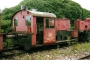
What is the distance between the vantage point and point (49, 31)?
518 inches

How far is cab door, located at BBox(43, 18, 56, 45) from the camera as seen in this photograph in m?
12.8

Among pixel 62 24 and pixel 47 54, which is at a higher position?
pixel 62 24

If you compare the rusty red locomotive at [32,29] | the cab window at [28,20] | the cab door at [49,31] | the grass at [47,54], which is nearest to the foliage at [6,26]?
the rusty red locomotive at [32,29]

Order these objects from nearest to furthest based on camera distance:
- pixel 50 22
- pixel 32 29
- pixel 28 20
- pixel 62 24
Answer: pixel 32 29, pixel 28 20, pixel 50 22, pixel 62 24

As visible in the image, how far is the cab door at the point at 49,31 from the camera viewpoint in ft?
41.9

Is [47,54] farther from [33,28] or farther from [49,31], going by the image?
[49,31]

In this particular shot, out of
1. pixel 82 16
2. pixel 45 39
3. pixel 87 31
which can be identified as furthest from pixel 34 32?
pixel 82 16

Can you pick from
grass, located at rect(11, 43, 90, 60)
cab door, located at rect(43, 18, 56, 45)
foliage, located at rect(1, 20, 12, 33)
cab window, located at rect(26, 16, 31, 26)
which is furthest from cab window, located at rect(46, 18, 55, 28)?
foliage, located at rect(1, 20, 12, 33)

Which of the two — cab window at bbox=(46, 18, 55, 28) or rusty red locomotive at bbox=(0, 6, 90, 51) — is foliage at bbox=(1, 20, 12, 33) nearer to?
rusty red locomotive at bbox=(0, 6, 90, 51)

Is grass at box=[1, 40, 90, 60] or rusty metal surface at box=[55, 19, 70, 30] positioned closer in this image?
grass at box=[1, 40, 90, 60]

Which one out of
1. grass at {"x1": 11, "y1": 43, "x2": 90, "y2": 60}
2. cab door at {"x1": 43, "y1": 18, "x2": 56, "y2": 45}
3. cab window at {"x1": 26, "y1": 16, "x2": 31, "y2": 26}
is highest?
cab window at {"x1": 26, "y1": 16, "x2": 31, "y2": 26}

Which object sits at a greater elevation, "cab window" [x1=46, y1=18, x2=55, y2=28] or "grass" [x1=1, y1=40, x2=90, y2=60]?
"cab window" [x1=46, y1=18, x2=55, y2=28]

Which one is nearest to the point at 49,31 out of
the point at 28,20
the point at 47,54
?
the point at 28,20

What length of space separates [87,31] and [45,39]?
8.01 meters
